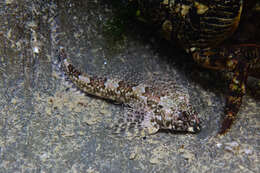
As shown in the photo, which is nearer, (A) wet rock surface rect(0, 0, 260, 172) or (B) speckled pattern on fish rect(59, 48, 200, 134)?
(A) wet rock surface rect(0, 0, 260, 172)

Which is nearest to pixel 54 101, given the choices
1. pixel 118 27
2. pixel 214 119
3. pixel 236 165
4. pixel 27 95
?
pixel 27 95

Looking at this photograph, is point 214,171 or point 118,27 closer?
point 214,171

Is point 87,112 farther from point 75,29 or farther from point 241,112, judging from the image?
point 241,112

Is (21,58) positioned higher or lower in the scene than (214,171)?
higher

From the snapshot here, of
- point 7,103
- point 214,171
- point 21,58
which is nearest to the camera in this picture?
point 214,171

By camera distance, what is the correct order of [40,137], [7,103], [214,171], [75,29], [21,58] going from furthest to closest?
[75,29], [21,58], [7,103], [40,137], [214,171]

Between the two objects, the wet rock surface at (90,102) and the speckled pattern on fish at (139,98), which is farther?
the speckled pattern on fish at (139,98)

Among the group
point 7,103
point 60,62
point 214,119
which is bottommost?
point 214,119

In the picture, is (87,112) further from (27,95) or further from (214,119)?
(214,119)
